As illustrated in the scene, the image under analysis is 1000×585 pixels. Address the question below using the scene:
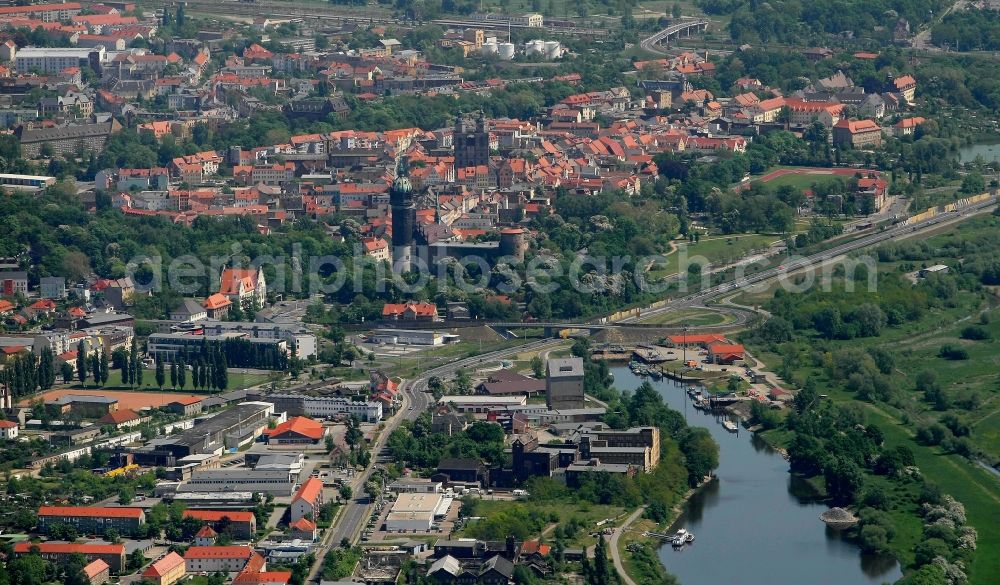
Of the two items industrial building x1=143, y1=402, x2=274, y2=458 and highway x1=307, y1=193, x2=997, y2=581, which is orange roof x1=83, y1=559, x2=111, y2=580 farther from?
industrial building x1=143, y1=402, x2=274, y2=458

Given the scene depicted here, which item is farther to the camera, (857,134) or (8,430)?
(857,134)

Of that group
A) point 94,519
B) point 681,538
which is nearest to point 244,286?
point 94,519

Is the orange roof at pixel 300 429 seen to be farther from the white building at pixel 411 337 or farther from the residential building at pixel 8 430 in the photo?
the white building at pixel 411 337

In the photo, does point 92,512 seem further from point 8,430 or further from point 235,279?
point 235,279

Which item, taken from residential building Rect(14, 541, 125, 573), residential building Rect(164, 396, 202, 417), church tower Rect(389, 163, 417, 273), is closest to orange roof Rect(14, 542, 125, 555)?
residential building Rect(14, 541, 125, 573)

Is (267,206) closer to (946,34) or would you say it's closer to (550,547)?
(550,547)

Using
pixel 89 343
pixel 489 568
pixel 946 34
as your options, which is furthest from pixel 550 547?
pixel 946 34

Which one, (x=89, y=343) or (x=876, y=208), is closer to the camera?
(x=89, y=343)
